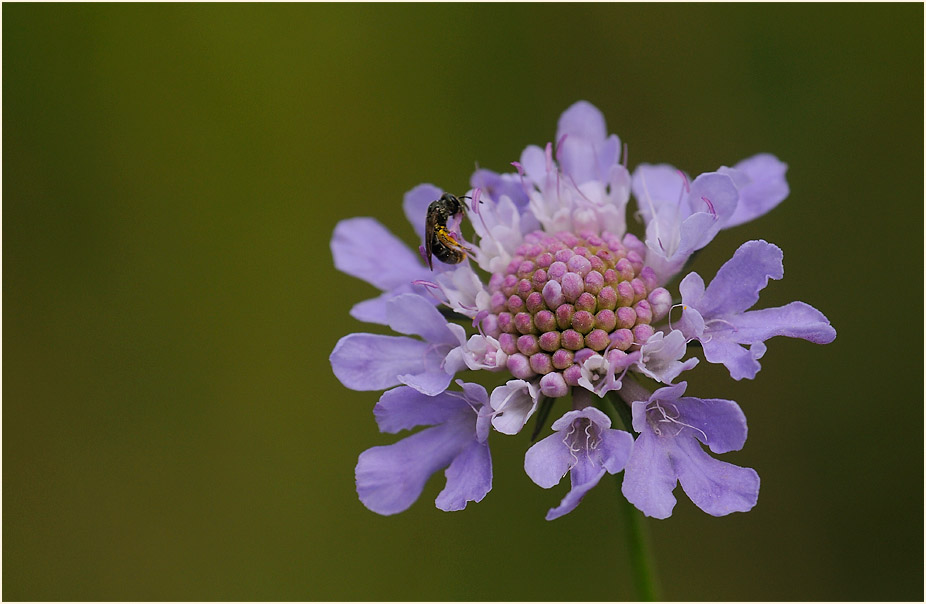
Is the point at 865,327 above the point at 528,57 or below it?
below

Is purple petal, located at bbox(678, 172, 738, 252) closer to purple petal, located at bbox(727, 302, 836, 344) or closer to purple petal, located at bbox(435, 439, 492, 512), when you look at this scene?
purple petal, located at bbox(727, 302, 836, 344)

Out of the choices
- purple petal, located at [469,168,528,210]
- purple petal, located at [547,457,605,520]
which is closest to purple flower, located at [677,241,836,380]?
purple petal, located at [547,457,605,520]

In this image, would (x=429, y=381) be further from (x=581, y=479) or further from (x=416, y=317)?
(x=581, y=479)

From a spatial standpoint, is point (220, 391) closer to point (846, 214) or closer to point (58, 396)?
point (58, 396)

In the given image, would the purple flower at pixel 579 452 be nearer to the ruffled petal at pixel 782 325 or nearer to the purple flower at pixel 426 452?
the purple flower at pixel 426 452

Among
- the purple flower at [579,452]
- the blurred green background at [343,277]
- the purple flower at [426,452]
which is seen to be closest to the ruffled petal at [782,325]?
the purple flower at [579,452]

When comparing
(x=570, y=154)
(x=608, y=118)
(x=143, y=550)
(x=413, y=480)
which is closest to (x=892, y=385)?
(x=608, y=118)

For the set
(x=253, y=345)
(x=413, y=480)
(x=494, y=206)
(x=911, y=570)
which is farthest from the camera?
(x=253, y=345)
